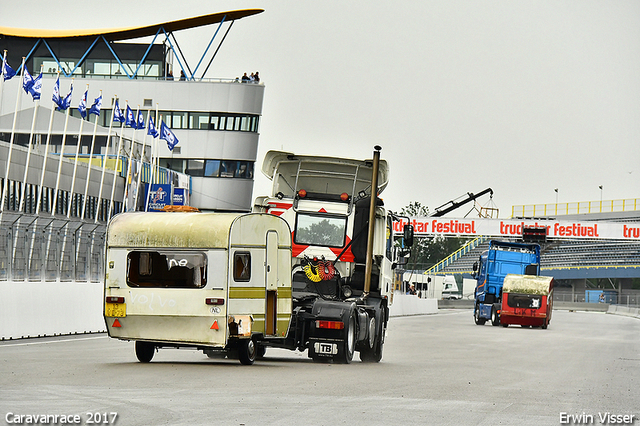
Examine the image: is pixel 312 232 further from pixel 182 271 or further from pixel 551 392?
pixel 551 392

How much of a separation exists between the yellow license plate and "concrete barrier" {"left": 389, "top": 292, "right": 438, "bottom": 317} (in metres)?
36.6

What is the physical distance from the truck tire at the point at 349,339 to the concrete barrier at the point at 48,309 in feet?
25.3

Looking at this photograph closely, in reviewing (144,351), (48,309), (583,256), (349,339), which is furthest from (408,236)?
(583,256)

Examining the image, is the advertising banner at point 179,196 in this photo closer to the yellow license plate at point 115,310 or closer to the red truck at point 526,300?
the red truck at point 526,300

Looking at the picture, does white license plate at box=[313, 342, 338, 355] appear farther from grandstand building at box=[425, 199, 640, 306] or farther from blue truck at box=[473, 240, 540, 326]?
grandstand building at box=[425, 199, 640, 306]

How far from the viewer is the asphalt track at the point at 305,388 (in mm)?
9930

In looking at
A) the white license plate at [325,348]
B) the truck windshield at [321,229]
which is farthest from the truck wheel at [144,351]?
the truck windshield at [321,229]

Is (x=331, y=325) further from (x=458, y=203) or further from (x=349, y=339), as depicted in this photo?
(x=458, y=203)

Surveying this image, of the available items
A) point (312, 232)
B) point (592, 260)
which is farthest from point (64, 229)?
point (592, 260)

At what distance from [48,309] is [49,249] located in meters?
1.65

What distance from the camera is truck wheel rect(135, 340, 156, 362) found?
53.7ft

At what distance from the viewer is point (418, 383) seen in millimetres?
14156

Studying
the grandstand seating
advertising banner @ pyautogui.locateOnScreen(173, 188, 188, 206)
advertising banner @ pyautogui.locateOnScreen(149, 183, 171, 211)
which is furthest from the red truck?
the grandstand seating

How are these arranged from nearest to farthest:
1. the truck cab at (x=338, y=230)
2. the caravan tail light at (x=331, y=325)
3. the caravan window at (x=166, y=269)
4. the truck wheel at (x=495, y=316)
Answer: the caravan window at (x=166, y=269) < the caravan tail light at (x=331, y=325) < the truck cab at (x=338, y=230) < the truck wheel at (x=495, y=316)
